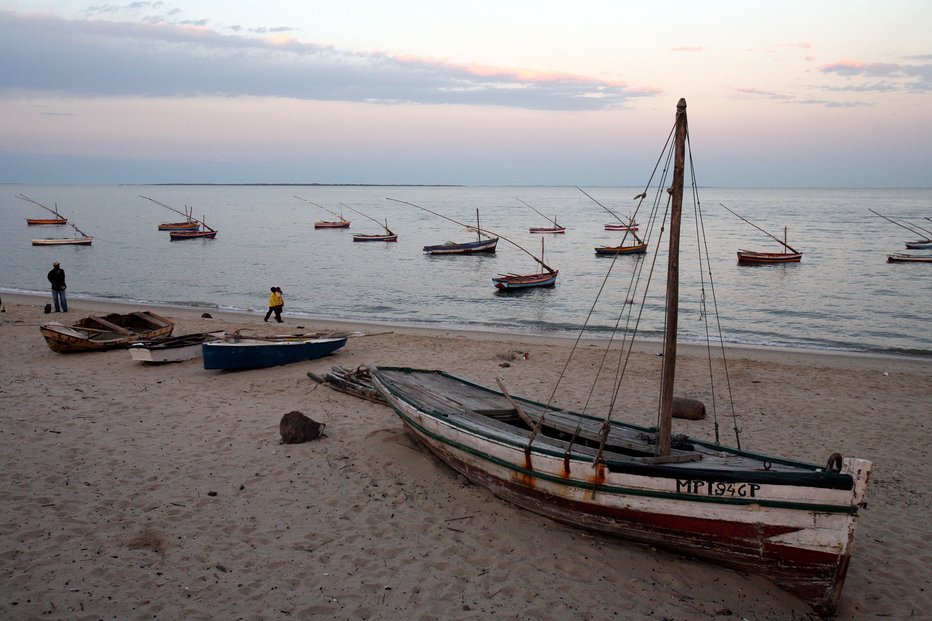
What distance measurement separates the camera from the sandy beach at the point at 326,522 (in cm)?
588

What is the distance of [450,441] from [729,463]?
3209mm

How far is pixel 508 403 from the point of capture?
9516mm

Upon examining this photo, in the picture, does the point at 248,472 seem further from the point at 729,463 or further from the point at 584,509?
the point at 729,463

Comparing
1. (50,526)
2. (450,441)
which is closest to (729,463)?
(450,441)

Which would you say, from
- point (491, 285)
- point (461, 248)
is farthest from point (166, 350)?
point (461, 248)

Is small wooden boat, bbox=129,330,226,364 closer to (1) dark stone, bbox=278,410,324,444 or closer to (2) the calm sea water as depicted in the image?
(1) dark stone, bbox=278,410,324,444

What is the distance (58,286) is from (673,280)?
2126 centimetres

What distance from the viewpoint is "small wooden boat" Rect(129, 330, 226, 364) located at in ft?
46.0

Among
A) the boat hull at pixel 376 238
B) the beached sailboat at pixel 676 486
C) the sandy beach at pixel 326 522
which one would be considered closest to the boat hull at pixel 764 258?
the boat hull at pixel 376 238

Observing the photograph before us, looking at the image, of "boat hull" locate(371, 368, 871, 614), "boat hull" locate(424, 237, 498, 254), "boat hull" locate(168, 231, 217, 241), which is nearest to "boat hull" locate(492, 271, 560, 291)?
"boat hull" locate(424, 237, 498, 254)

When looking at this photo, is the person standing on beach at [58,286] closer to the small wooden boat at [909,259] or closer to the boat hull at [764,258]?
the boat hull at [764,258]

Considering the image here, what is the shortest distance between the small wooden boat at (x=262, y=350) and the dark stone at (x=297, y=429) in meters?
4.46

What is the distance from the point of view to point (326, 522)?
23.9 ft

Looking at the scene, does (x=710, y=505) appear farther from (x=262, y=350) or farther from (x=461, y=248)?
(x=461, y=248)
